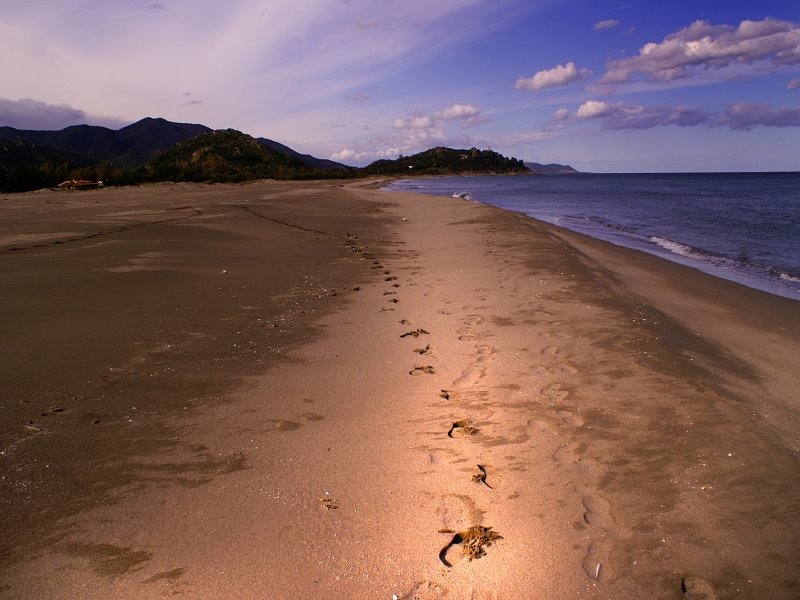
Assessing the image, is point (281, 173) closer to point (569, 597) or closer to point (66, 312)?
point (66, 312)

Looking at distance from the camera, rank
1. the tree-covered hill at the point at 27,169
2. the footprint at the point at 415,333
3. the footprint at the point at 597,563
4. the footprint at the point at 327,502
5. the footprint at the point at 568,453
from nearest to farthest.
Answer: the footprint at the point at 597,563
the footprint at the point at 327,502
the footprint at the point at 568,453
the footprint at the point at 415,333
the tree-covered hill at the point at 27,169

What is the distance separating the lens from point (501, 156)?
562 feet

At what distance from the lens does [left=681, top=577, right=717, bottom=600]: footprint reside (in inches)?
95.5

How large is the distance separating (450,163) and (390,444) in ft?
505

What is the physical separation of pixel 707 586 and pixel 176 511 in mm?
2811

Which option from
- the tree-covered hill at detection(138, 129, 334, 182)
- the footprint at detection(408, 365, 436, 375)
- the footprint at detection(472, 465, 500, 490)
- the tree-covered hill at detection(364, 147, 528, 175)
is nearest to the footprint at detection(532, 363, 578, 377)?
the footprint at detection(408, 365, 436, 375)

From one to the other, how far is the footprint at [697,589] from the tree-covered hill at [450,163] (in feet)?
426

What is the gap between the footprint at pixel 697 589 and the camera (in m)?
2.43

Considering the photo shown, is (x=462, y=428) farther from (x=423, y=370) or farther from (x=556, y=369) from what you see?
(x=556, y=369)

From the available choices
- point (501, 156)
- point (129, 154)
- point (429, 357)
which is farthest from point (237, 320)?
point (501, 156)

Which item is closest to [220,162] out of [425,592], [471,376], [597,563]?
[471,376]

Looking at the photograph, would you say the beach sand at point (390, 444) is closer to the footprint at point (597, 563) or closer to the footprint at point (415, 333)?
the footprint at point (597, 563)

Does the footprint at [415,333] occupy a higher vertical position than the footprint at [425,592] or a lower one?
higher

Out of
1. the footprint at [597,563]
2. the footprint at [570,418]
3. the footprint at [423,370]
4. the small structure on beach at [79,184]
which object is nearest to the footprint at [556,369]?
the footprint at [570,418]
